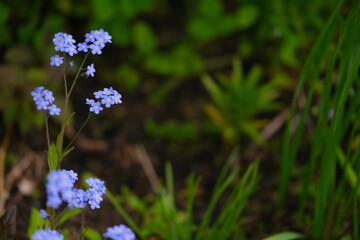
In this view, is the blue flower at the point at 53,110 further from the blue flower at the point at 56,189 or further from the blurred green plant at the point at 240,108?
the blurred green plant at the point at 240,108

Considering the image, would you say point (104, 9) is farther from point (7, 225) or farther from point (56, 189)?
point (56, 189)

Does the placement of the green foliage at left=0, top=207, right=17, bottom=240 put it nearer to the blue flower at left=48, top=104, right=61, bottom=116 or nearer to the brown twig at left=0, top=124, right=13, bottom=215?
the blue flower at left=48, top=104, right=61, bottom=116

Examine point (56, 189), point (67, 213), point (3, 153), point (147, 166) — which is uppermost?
point (3, 153)

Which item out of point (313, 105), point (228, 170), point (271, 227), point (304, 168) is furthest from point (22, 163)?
point (313, 105)

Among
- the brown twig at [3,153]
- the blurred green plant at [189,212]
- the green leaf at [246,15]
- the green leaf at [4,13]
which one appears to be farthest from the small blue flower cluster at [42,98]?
the green leaf at [246,15]

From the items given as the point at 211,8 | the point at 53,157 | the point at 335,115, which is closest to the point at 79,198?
the point at 53,157

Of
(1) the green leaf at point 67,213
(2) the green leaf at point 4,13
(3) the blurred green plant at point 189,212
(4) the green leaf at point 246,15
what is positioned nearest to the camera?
(1) the green leaf at point 67,213

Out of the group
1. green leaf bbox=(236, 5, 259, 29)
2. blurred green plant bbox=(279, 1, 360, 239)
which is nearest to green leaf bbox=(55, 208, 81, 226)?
blurred green plant bbox=(279, 1, 360, 239)
